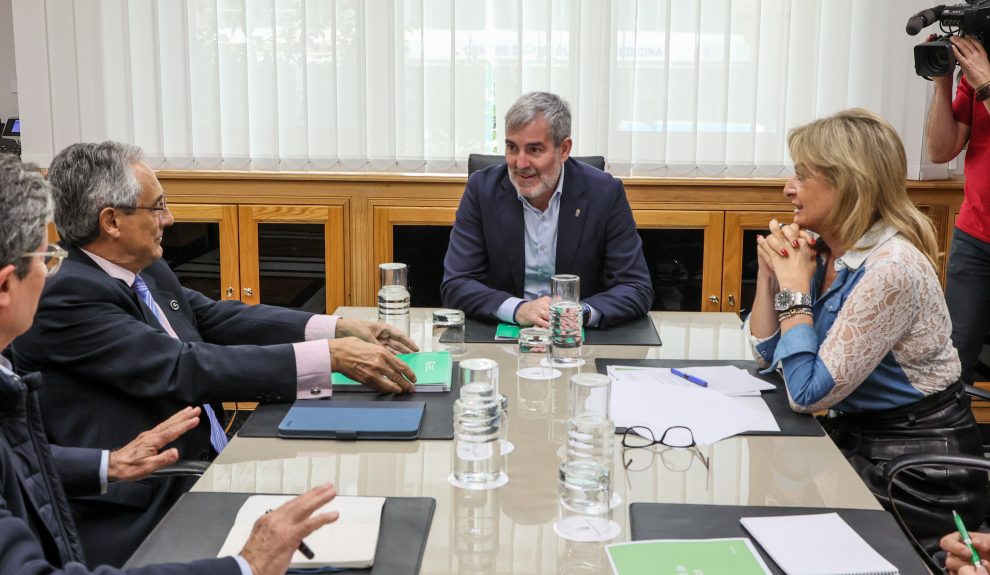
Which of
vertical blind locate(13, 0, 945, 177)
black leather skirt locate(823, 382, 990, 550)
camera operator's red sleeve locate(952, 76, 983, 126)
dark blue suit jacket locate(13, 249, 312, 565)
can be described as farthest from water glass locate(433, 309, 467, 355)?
camera operator's red sleeve locate(952, 76, 983, 126)

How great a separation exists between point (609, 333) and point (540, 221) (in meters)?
0.63

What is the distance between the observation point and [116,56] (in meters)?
3.98

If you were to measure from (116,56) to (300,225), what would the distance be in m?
1.01

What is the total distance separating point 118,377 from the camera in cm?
194

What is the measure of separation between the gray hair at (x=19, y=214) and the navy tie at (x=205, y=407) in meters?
0.81

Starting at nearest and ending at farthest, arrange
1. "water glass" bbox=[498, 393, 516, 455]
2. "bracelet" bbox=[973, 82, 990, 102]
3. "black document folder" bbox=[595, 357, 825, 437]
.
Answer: "water glass" bbox=[498, 393, 516, 455], "black document folder" bbox=[595, 357, 825, 437], "bracelet" bbox=[973, 82, 990, 102]

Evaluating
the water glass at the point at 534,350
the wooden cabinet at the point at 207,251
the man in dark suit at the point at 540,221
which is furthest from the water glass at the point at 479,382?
the wooden cabinet at the point at 207,251

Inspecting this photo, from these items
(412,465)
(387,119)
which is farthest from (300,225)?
(412,465)

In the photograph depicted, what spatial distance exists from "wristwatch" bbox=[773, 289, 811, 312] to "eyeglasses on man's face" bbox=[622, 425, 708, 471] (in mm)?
463

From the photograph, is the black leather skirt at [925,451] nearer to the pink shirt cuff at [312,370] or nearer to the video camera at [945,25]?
the pink shirt cuff at [312,370]

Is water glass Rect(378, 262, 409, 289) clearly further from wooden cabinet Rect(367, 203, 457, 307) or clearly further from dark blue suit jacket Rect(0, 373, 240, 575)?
wooden cabinet Rect(367, 203, 457, 307)

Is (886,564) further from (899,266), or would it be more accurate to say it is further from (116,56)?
(116,56)

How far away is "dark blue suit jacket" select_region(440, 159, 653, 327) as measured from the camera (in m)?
3.00

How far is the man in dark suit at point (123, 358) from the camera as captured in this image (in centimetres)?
190
